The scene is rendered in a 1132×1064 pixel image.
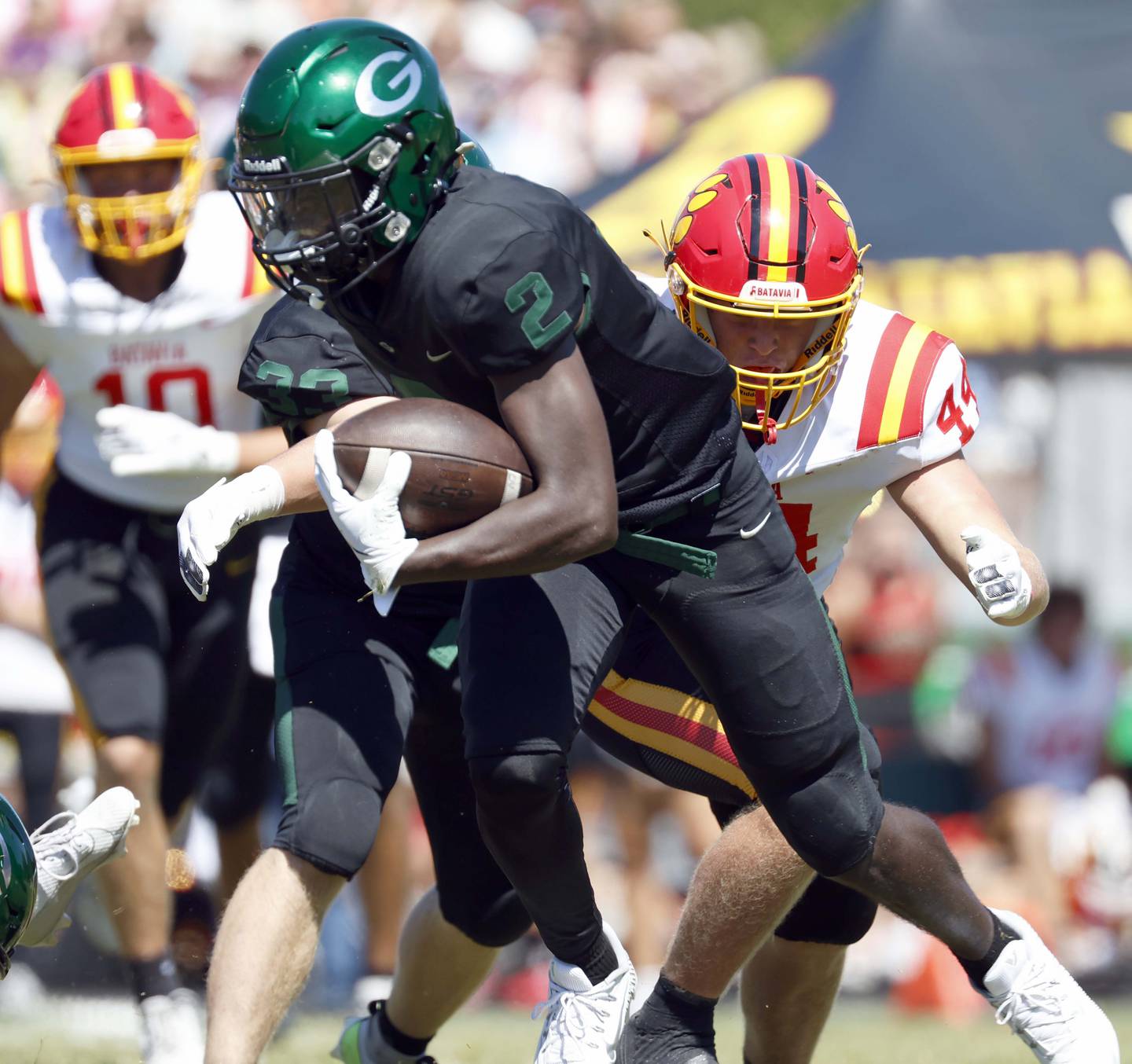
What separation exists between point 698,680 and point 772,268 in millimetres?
731

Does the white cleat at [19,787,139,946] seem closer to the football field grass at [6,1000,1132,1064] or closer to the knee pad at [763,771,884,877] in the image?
the football field grass at [6,1000,1132,1064]

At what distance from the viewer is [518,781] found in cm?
306

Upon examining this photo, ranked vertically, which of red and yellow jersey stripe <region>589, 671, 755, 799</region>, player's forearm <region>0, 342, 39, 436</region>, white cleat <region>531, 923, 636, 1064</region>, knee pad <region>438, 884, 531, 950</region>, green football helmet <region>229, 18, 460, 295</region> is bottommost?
knee pad <region>438, 884, 531, 950</region>

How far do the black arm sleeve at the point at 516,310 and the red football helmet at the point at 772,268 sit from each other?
61 cm

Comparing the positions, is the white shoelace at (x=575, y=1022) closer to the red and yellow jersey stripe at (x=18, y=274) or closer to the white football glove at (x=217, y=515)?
the white football glove at (x=217, y=515)

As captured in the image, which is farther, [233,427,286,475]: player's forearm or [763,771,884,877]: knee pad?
[233,427,286,475]: player's forearm

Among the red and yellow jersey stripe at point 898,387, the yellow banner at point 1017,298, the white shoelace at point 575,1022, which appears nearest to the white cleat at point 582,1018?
the white shoelace at point 575,1022

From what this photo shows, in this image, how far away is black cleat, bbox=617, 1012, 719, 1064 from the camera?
3.33 meters

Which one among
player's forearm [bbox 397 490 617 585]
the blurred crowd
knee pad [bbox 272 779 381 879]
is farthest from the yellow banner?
player's forearm [bbox 397 490 617 585]

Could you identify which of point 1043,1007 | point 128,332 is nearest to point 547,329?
point 1043,1007

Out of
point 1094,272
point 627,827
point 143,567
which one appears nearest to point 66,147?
point 143,567

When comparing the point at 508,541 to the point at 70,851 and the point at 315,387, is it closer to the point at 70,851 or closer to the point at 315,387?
the point at 315,387

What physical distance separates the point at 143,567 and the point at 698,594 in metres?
1.79

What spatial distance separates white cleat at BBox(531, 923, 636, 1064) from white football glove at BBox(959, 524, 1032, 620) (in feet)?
2.98
